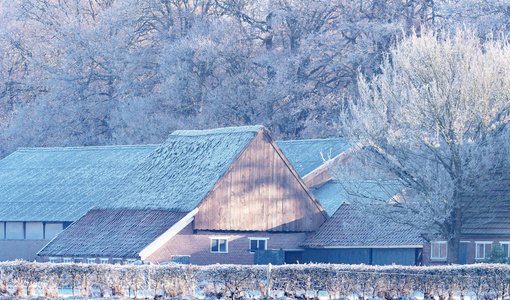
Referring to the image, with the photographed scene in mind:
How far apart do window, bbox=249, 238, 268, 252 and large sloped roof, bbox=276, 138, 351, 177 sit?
700cm

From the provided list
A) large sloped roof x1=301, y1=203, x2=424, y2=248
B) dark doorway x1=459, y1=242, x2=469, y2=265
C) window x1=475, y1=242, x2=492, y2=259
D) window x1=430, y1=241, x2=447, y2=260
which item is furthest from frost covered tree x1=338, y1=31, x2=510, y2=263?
window x1=475, y1=242, x2=492, y2=259

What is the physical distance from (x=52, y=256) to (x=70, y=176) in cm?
1054

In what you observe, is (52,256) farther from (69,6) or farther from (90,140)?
(69,6)

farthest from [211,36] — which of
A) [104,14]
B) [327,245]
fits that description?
[327,245]

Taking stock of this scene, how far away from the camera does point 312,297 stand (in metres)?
27.7

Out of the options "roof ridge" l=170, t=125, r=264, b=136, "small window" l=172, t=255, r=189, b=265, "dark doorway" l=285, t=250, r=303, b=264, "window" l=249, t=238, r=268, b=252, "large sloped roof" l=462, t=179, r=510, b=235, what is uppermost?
"roof ridge" l=170, t=125, r=264, b=136

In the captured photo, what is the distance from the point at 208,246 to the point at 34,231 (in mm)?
12017

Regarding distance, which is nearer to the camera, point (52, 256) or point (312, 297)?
point (312, 297)

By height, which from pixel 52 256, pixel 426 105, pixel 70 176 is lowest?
pixel 52 256

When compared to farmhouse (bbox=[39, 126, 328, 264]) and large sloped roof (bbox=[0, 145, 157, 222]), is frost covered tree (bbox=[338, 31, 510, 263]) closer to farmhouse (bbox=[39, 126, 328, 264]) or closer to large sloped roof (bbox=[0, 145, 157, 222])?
farmhouse (bbox=[39, 126, 328, 264])

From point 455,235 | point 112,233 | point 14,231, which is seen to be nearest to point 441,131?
point 455,235

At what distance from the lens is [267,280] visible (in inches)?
1089

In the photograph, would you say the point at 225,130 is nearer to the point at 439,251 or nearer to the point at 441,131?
the point at 439,251

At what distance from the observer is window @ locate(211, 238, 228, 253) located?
1496 inches
